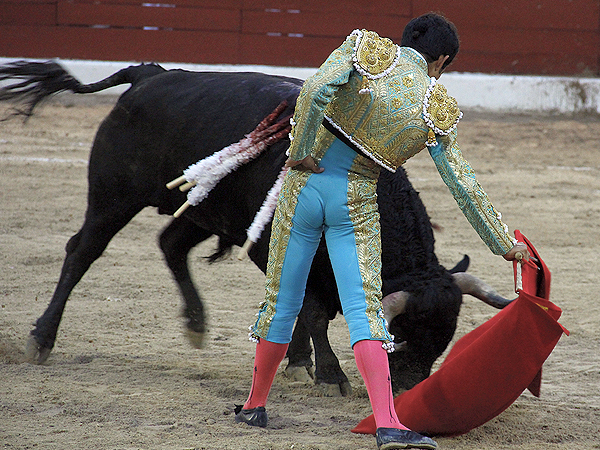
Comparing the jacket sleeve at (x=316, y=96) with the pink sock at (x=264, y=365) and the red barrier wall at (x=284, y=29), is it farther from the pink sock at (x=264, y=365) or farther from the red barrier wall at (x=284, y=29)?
the red barrier wall at (x=284, y=29)

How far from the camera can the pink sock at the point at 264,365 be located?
89.7 inches

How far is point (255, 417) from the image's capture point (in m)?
2.34

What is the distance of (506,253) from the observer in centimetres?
217

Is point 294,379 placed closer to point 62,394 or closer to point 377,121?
point 62,394

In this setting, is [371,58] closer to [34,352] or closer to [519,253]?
[519,253]

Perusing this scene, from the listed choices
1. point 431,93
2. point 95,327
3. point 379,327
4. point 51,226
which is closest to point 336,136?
point 431,93

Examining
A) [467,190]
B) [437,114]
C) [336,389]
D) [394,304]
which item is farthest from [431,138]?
[336,389]

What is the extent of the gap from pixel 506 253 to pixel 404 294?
0.43 meters

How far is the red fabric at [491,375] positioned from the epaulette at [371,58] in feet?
2.20

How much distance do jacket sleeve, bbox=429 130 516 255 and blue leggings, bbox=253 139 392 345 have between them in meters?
0.22

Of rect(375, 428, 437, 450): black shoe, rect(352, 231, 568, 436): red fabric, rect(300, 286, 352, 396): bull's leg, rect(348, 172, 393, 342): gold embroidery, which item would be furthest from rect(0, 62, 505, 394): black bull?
rect(375, 428, 437, 450): black shoe

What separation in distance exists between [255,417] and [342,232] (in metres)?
0.64

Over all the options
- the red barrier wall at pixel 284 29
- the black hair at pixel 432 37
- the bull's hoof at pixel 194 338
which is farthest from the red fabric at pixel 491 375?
the red barrier wall at pixel 284 29

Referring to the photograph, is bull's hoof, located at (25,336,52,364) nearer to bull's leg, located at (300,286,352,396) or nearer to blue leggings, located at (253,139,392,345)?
bull's leg, located at (300,286,352,396)
